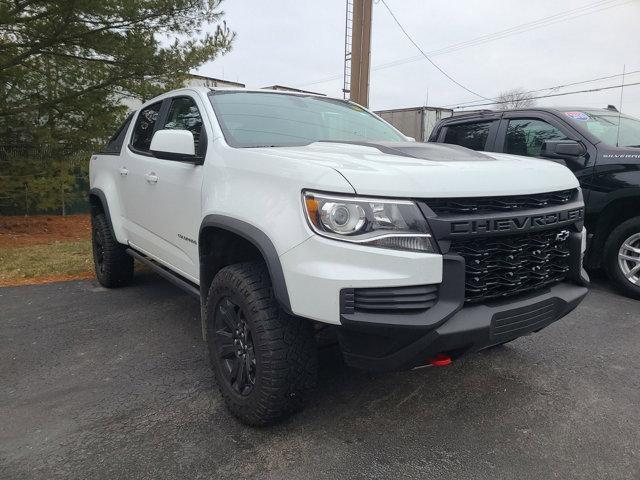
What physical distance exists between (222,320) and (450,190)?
1374 mm

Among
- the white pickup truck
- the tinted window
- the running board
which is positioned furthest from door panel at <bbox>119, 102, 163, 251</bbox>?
the white pickup truck

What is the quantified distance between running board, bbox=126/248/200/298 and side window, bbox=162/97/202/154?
0.94m

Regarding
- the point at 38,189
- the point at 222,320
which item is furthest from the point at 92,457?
the point at 38,189

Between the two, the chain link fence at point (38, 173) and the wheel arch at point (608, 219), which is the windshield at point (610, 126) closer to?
the wheel arch at point (608, 219)

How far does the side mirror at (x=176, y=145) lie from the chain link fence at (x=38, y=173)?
6.70 m

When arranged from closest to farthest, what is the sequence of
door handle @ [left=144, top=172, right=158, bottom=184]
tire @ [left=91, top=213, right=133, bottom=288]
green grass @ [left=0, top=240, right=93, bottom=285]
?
door handle @ [left=144, top=172, right=158, bottom=184]
tire @ [left=91, top=213, right=133, bottom=288]
green grass @ [left=0, top=240, right=93, bottom=285]

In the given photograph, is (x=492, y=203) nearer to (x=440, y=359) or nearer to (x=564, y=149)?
(x=440, y=359)

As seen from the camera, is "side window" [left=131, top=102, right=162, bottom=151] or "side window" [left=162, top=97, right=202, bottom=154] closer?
"side window" [left=162, top=97, right=202, bottom=154]

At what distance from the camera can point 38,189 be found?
8.77 m

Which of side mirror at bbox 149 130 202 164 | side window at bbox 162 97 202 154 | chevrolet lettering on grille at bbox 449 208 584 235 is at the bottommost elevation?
chevrolet lettering on grille at bbox 449 208 584 235

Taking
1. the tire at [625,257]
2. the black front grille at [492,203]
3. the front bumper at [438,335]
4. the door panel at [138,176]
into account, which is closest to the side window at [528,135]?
the tire at [625,257]

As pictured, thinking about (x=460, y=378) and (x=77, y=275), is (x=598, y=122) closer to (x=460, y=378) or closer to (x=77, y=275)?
(x=460, y=378)

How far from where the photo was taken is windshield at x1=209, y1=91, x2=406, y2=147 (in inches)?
120

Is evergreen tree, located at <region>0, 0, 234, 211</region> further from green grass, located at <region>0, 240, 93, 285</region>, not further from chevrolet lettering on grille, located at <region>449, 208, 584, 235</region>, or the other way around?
chevrolet lettering on grille, located at <region>449, 208, 584, 235</region>
